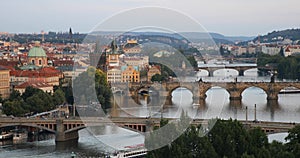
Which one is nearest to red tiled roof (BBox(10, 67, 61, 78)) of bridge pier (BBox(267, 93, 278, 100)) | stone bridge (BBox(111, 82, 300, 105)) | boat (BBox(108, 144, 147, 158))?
stone bridge (BBox(111, 82, 300, 105))

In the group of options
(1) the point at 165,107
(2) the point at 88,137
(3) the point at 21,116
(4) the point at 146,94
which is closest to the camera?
(2) the point at 88,137

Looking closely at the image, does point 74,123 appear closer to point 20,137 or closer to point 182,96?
point 20,137

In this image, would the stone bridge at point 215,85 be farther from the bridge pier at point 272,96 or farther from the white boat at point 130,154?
the white boat at point 130,154

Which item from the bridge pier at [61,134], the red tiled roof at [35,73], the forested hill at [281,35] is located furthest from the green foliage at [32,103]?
the forested hill at [281,35]

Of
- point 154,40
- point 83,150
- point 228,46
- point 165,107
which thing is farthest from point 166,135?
point 228,46

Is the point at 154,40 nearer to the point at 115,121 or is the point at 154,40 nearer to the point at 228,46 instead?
the point at 115,121

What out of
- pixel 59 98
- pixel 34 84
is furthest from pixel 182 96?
pixel 59 98

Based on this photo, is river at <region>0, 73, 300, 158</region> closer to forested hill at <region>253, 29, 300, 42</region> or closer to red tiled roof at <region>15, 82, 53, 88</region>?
red tiled roof at <region>15, 82, 53, 88</region>

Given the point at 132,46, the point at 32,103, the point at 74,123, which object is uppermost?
the point at 132,46
